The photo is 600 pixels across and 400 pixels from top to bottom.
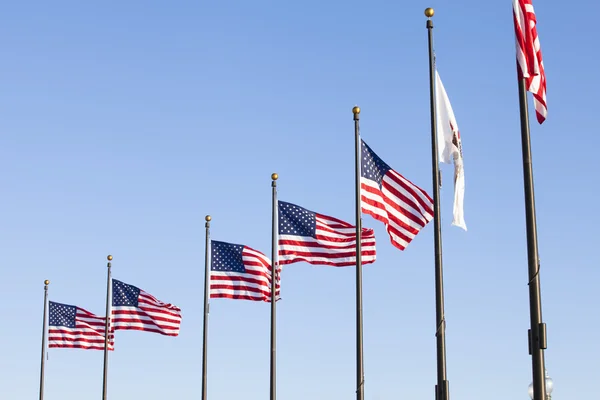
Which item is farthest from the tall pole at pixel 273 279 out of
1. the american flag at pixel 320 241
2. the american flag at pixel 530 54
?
the american flag at pixel 530 54

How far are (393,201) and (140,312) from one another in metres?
17.0

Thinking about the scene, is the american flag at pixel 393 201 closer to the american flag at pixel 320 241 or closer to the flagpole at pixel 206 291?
the american flag at pixel 320 241

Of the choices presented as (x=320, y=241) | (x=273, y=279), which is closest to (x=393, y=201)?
(x=320, y=241)

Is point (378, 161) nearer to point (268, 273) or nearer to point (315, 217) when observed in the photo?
point (315, 217)

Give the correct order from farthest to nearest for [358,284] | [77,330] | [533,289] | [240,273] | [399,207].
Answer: [77,330] < [240,273] < [358,284] < [399,207] < [533,289]

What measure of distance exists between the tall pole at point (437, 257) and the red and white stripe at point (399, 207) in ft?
12.3

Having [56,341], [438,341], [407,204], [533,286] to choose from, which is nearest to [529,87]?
[533,286]

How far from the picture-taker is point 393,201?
2845cm

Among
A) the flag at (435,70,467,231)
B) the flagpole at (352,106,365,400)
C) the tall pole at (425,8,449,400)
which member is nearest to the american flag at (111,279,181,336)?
the flagpole at (352,106,365,400)

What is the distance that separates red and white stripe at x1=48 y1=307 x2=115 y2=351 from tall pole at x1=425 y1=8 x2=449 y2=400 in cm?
2501

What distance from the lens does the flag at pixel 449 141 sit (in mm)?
24906

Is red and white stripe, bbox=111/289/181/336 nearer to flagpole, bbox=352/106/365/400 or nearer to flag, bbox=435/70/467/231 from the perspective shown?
flagpole, bbox=352/106/365/400

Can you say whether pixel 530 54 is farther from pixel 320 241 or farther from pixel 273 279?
pixel 273 279

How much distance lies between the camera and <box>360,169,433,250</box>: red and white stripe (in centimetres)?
2809
